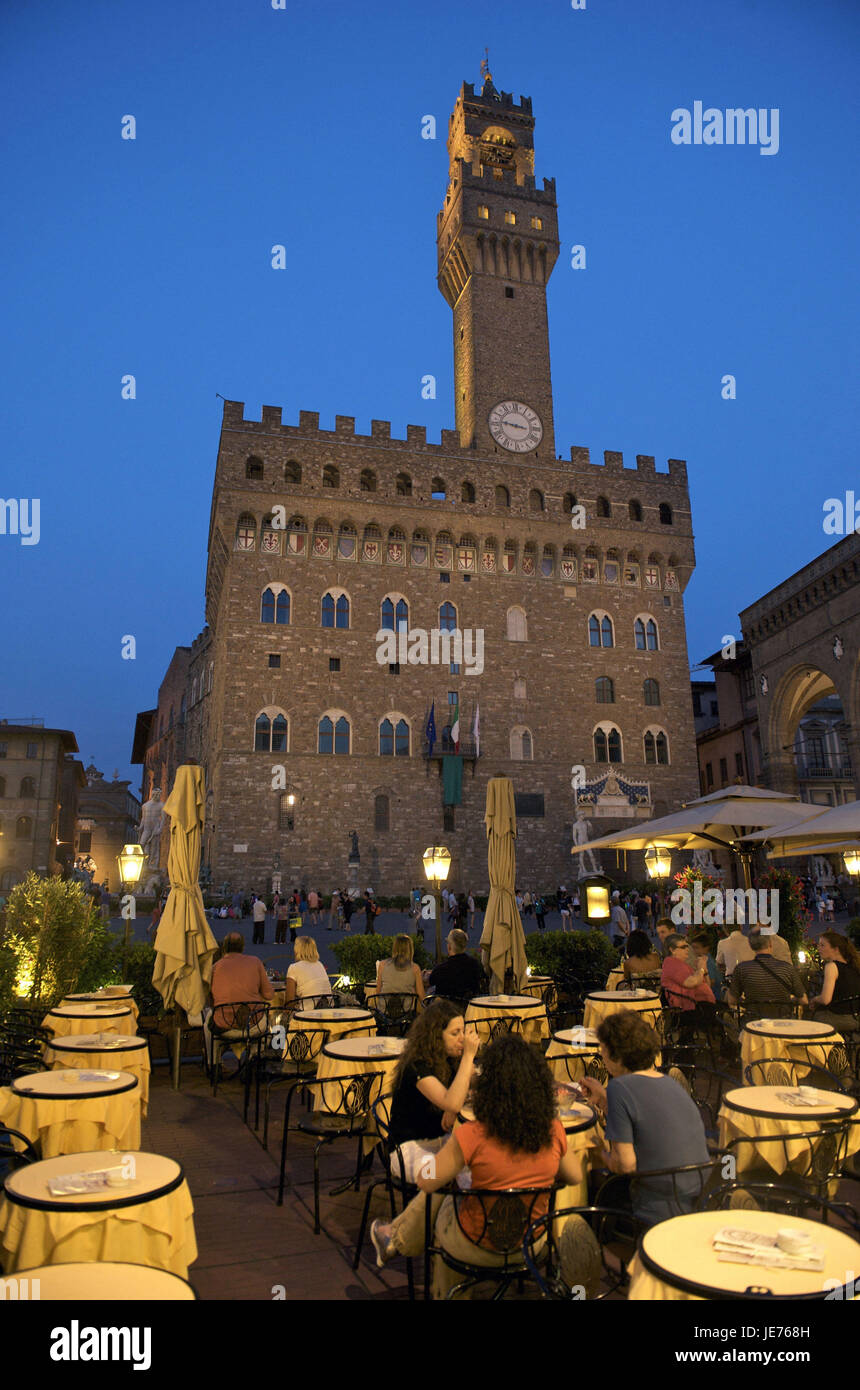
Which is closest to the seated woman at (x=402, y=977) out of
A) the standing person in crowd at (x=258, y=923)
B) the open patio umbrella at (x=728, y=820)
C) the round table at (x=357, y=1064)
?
the round table at (x=357, y=1064)

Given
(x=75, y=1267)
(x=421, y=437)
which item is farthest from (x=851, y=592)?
(x=75, y=1267)

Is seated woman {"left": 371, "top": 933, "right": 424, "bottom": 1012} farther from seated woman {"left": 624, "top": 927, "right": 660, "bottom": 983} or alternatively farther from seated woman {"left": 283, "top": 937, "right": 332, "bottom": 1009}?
seated woman {"left": 624, "top": 927, "right": 660, "bottom": 983}

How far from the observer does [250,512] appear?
26203mm

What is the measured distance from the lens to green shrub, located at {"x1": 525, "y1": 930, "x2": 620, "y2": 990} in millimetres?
10156

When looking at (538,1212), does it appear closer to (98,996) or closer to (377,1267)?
(377,1267)

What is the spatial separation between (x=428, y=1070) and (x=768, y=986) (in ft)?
13.6

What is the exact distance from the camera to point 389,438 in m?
28.0

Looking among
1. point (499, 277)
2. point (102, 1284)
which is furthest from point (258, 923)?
point (499, 277)

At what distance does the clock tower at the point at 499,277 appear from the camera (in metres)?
29.9

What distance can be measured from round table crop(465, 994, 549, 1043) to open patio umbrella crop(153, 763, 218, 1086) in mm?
2464

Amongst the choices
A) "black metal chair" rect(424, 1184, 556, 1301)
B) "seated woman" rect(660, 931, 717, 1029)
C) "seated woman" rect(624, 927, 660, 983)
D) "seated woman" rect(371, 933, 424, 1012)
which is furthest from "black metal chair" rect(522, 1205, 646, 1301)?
"seated woman" rect(624, 927, 660, 983)

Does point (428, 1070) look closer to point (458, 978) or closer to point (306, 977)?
point (306, 977)

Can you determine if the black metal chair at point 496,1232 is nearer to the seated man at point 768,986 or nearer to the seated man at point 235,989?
the seated man at point 235,989

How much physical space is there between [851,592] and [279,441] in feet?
59.4
